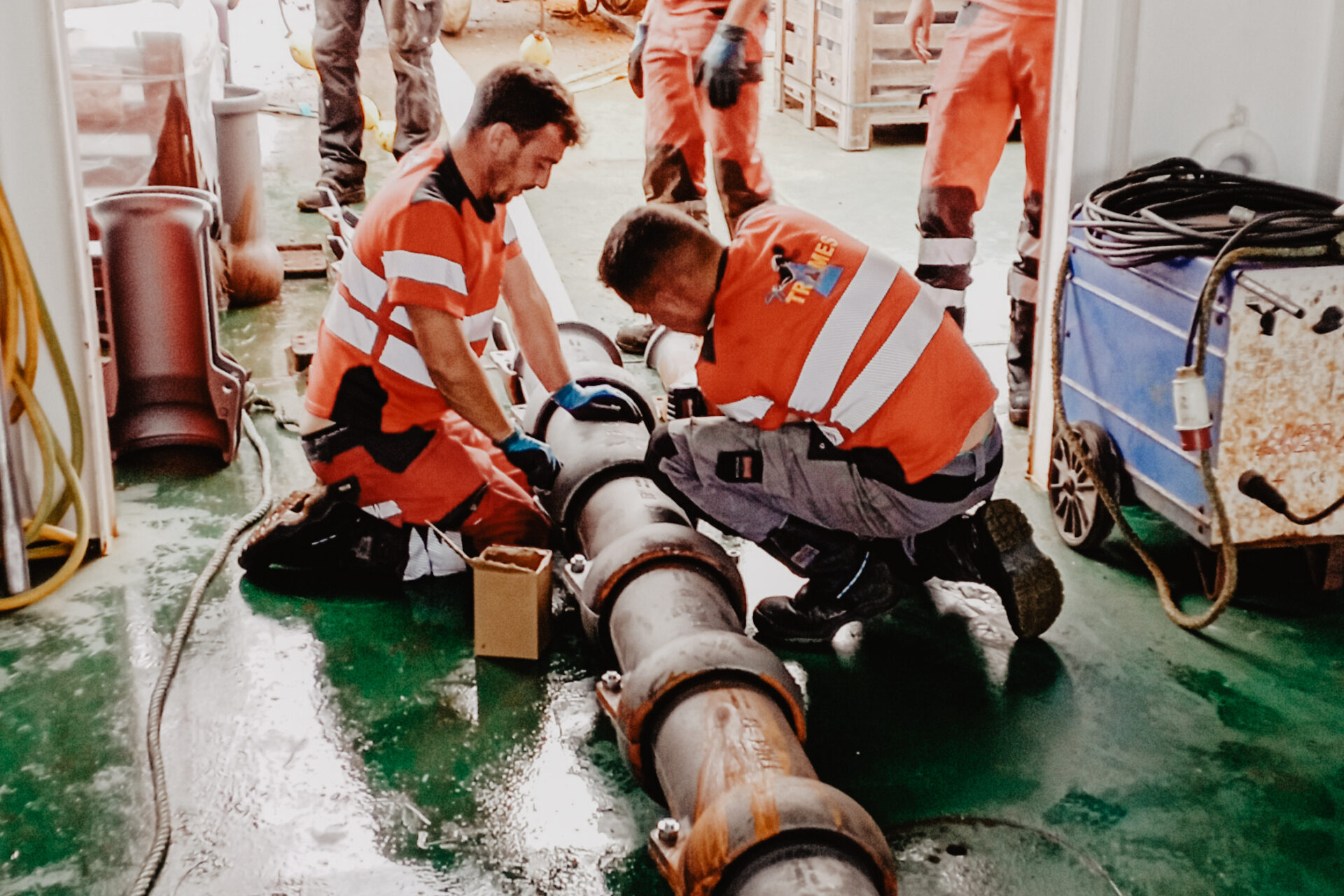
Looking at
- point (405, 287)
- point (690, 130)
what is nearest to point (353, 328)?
point (405, 287)

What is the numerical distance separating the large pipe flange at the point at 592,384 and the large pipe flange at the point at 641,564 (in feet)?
2.46

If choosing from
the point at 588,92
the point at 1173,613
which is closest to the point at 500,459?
the point at 1173,613

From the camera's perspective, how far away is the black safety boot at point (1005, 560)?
3078 mm

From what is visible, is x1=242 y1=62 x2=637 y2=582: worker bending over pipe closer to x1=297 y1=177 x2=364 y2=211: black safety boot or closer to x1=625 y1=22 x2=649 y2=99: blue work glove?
x1=625 y1=22 x2=649 y2=99: blue work glove

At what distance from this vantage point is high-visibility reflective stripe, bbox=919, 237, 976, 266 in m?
4.37

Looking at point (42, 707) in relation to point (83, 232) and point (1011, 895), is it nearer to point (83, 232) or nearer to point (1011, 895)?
point (83, 232)

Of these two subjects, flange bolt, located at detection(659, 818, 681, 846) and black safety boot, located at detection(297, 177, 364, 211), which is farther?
black safety boot, located at detection(297, 177, 364, 211)

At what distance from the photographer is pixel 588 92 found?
9.96 meters

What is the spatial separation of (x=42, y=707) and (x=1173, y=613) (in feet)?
8.67

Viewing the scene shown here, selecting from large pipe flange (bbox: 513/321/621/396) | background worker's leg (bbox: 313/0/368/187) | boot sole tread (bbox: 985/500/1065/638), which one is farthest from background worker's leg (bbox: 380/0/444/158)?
boot sole tread (bbox: 985/500/1065/638)

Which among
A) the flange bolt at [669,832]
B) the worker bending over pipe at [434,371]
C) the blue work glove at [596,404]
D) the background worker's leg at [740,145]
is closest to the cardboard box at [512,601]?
the worker bending over pipe at [434,371]

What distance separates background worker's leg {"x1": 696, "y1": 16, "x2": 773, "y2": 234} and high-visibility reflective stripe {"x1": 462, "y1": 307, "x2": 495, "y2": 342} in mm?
1447

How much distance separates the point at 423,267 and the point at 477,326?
1.00 feet

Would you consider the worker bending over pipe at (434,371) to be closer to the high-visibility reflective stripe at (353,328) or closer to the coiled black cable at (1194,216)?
the high-visibility reflective stripe at (353,328)
